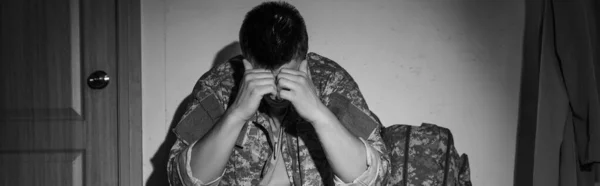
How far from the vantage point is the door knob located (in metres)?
1.77

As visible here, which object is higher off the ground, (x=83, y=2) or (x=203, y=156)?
(x=83, y=2)

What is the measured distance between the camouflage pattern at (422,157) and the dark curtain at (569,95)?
36cm

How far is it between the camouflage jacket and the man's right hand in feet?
0.45

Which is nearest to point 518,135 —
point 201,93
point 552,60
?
point 552,60

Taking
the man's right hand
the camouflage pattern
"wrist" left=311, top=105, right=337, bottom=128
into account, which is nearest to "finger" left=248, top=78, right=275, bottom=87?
the man's right hand

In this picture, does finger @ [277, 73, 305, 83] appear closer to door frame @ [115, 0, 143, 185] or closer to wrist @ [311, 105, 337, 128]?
wrist @ [311, 105, 337, 128]

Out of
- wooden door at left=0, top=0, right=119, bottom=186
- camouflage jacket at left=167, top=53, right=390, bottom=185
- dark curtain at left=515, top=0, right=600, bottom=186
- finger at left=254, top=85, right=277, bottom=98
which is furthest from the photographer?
wooden door at left=0, top=0, right=119, bottom=186

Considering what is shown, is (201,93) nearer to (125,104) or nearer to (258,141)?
(258,141)

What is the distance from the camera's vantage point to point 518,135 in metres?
1.94

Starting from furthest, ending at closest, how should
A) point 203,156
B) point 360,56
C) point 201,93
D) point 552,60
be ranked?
point 360,56 → point 552,60 → point 201,93 → point 203,156

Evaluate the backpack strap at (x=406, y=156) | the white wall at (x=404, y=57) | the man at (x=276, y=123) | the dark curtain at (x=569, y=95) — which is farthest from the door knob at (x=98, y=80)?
the dark curtain at (x=569, y=95)

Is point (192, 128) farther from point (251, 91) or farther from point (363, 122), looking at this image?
point (363, 122)

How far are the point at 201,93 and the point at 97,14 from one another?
2.29 feet

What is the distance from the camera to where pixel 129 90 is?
1.79m
